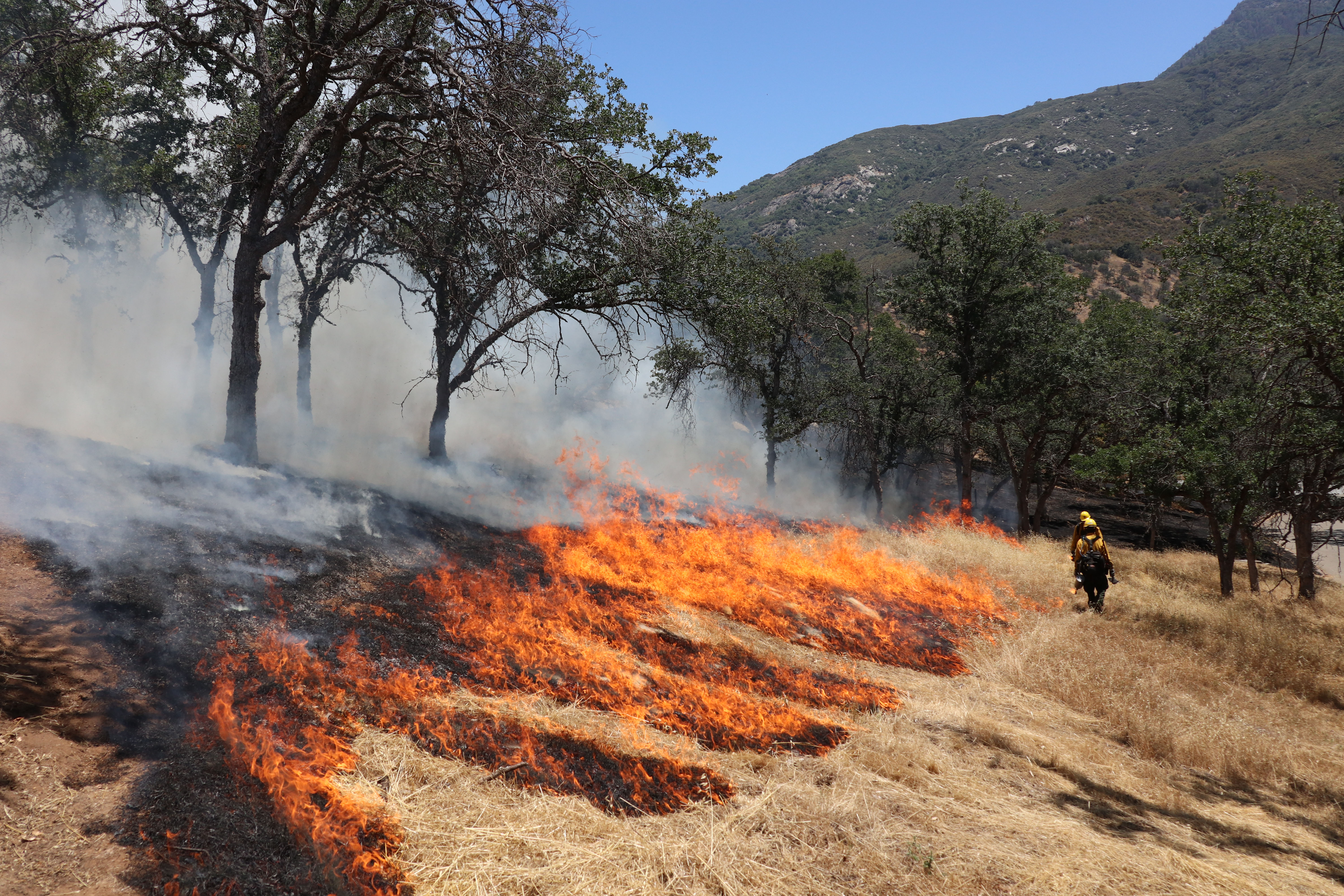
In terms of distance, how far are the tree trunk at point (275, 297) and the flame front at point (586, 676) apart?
17.2 meters

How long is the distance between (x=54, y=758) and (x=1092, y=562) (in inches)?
531

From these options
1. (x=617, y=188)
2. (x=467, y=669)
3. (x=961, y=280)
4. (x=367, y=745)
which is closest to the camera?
(x=367, y=745)

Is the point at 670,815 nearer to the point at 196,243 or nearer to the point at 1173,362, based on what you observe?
the point at 1173,362

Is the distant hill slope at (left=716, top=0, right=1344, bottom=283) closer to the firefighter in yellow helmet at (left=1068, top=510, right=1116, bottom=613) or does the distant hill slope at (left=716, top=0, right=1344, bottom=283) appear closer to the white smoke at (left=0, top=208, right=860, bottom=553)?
the white smoke at (left=0, top=208, right=860, bottom=553)

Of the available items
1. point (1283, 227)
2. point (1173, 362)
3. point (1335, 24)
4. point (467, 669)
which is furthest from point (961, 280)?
point (467, 669)

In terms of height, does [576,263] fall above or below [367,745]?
above

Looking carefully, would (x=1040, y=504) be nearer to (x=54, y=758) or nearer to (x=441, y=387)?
(x=441, y=387)

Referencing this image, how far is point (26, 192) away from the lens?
1562 centimetres

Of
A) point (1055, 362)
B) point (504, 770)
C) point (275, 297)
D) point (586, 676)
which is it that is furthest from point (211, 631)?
point (275, 297)

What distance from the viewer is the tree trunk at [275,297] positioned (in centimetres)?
2364

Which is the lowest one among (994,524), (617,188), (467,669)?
(994,524)

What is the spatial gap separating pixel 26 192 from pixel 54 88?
8990 mm

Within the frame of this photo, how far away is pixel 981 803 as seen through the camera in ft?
17.3

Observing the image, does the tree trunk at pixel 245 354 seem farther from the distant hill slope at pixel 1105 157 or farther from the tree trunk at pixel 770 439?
the distant hill slope at pixel 1105 157
